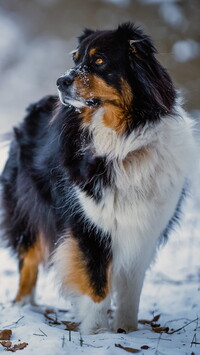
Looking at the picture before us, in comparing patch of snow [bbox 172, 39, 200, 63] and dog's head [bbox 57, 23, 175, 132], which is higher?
patch of snow [bbox 172, 39, 200, 63]

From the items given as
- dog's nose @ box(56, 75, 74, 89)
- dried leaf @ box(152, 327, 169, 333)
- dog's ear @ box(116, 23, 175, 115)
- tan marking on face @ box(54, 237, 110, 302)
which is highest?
dog's ear @ box(116, 23, 175, 115)

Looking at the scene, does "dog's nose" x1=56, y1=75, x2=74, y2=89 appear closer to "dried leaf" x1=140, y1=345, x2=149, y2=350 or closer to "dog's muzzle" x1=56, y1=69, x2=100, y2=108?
"dog's muzzle" x1=56, y1=69, x2=100, y2=108

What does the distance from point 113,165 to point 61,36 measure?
10.7 meters

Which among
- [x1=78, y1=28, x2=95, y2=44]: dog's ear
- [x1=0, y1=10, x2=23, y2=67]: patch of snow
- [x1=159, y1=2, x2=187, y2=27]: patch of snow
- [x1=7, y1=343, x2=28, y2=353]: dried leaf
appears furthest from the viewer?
[x1=0, y1=10, x2=23, y2=67]: patch of snow

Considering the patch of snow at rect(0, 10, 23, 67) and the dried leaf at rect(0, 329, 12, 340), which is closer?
the dried leaf at rect(0, 329, 12, 340)

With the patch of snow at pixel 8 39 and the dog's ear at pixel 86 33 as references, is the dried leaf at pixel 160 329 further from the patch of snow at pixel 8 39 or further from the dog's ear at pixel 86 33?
the patch of snow at pixel 8 39

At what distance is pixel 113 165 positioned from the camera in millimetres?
3469

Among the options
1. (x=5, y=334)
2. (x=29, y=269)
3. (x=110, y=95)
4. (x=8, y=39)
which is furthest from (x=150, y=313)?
Answer: (x=8, y=39)

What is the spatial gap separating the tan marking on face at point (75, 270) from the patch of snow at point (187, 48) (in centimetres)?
645

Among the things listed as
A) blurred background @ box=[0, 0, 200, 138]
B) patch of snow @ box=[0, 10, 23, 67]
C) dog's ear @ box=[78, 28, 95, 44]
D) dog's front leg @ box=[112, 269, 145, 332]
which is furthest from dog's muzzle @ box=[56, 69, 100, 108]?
patch of snow @ box=[0, 10, 23, 67]

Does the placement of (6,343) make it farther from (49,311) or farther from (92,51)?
(92,51)

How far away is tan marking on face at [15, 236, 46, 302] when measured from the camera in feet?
14.9

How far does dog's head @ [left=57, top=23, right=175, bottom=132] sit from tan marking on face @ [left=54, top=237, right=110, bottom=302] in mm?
942

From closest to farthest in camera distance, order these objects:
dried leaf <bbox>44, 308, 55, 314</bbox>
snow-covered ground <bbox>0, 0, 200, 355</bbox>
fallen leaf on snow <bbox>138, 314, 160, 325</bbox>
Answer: snow-covered ground <bbox>0, 0, 200, 355</bbox>, fallen leaf on snow <bbox>138, 314, 160, 325</bbox>, dried leaf <bbox>44, 308, 55, 314</bbox>
